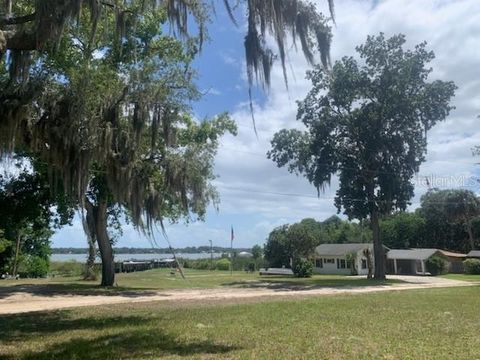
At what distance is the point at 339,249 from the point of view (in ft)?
197

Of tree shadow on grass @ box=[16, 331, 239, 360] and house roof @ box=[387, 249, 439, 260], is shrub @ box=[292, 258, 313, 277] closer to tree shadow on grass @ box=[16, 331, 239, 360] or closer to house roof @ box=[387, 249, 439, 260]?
house roof @ box=[387, 249, 439, 260]

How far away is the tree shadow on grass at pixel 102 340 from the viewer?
28.7ft

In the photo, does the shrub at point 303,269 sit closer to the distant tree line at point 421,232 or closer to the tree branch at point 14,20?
the distant tree line at point 421,232

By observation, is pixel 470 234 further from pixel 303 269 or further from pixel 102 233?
pixel 102 233

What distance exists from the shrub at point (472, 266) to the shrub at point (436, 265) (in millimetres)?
2335

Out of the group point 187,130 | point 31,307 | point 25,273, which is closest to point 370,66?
point 187,130

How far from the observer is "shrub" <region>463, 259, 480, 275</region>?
5140 centimetres

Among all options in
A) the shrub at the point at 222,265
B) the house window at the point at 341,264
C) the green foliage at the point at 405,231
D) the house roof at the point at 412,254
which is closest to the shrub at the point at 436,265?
the house roof at the point at 412,254

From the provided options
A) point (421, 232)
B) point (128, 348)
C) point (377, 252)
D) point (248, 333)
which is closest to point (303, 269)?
point (377, 252)

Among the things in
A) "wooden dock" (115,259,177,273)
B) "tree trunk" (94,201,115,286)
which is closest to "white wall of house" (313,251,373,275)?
"wooden dock" (115,259,177,273)

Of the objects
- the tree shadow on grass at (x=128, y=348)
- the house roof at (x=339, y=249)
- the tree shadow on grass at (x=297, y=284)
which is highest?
the house roof at (x=339, y=249)

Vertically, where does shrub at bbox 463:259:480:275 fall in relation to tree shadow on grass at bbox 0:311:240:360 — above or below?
above

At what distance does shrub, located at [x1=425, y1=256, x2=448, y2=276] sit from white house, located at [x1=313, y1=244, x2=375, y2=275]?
5776 mm

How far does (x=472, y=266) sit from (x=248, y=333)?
47125 mm
